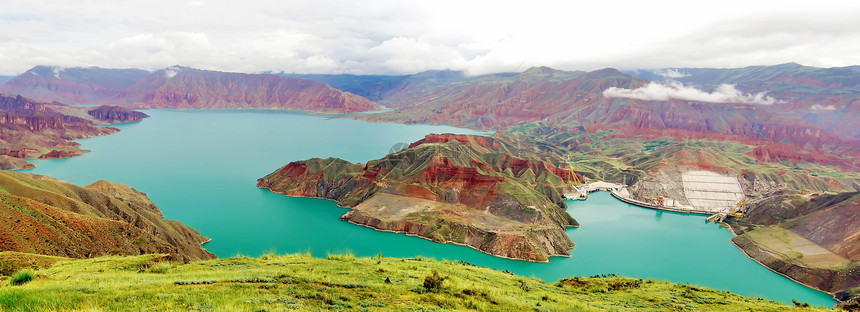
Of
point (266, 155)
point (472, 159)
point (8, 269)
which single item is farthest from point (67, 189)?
point (266, 155)

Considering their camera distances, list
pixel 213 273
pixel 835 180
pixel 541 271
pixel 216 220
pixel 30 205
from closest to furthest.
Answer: pixel 213 273, pixel 30 205, pixel 541 271, pixel 216 220, pixel 835 180

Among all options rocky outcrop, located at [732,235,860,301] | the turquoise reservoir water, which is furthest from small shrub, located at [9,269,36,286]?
rocky outcrop, located at [732,235,860,301]

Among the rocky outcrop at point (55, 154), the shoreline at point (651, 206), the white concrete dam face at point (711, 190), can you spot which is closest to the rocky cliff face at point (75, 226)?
the shoreline at point (651, 206)

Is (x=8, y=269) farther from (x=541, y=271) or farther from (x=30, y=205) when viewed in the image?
(x=541, y=271)

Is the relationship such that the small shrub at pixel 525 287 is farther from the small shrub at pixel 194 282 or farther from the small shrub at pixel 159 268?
the small shrub at pixel 159 268

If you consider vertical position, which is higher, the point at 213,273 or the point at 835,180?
the point at 213,273

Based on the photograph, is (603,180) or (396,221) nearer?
(396,221)

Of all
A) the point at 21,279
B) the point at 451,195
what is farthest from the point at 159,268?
the point at 451,195
